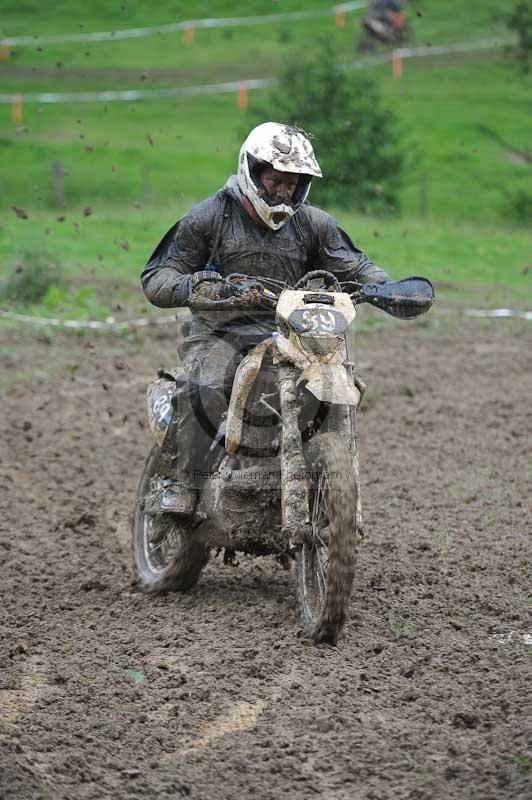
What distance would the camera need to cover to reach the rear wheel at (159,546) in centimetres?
728

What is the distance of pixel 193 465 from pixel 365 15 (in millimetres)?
42960

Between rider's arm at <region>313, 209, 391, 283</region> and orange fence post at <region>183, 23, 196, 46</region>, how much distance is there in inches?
1715

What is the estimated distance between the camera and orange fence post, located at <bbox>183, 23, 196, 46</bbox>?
161ft

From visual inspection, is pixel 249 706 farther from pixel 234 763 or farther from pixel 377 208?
pixel 377 208

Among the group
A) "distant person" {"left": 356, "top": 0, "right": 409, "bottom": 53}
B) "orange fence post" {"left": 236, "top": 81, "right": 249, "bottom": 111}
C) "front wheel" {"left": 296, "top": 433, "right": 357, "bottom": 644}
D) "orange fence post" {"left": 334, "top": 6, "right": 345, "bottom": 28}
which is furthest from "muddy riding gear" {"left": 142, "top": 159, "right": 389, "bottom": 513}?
"orange fence post" {"left": 334, "top": 6, "right": 345, "bottom": 28}

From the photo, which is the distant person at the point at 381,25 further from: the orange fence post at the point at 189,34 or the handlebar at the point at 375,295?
the handlebar at the point at 375,295

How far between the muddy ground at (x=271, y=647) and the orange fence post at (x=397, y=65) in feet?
119

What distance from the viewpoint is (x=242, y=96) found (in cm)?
4294

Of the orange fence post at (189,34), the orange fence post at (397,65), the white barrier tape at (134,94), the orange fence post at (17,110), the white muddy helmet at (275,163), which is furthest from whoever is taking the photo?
the orange fence post at (189,34)

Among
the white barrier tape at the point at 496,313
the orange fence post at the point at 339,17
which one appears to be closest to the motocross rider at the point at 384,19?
the orange fence post at the point at 339,17

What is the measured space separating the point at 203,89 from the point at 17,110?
830 centimetres

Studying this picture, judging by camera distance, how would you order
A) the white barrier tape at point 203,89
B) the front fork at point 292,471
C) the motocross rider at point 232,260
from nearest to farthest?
the front fork at point 292,471
the motocross rider at point 232,260
the white barrier tape at point 203,89

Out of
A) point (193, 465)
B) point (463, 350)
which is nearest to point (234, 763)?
point (193, 465)

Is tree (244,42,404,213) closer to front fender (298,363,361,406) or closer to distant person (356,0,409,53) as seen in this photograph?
distant person (356,0,409,53)
